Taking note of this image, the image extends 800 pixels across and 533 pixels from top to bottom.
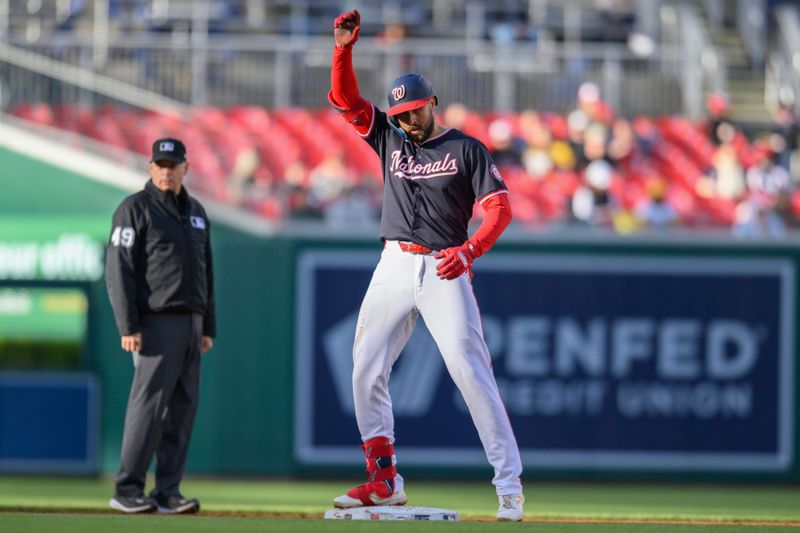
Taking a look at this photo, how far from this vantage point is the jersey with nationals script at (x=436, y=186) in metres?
6.85

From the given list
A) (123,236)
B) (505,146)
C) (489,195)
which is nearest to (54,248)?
(123,236)

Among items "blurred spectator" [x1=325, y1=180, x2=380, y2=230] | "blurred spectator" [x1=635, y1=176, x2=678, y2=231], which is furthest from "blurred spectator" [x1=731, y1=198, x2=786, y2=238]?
"blurred spectator" [x1=325, y1=180, x2=380, y2=230]

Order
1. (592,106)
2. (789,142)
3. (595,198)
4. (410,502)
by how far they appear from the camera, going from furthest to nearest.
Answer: (592,106)
(789,142)
(595,198)
(410,502)

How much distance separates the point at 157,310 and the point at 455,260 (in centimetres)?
179

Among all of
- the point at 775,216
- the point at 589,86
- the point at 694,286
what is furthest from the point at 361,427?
the point at 589,86

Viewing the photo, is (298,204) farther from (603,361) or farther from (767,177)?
(767,177)

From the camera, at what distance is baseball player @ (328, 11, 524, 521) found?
677cm

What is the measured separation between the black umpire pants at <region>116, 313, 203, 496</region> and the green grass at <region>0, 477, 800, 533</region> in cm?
30

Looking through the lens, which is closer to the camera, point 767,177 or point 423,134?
point 423,134

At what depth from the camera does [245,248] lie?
11.5 metres

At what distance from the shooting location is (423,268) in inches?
269

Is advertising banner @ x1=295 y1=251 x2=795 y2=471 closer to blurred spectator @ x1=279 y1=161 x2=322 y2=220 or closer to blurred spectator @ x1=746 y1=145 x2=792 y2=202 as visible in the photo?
blurred spectator @ x1=279 y1=161 x2=322 y2=220

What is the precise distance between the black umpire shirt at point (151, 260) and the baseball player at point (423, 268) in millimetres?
1124

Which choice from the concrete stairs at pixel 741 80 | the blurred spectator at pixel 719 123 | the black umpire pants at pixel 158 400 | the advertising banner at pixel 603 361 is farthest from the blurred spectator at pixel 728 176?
the black umpire pants at pixel 158 400
